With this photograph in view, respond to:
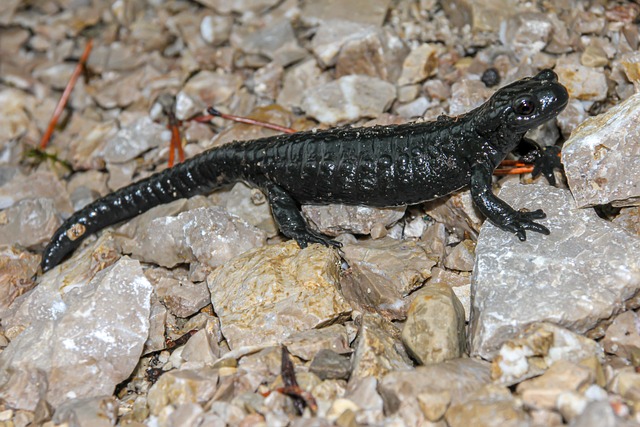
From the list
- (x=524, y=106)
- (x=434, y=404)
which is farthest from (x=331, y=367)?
(x=524, y=106)

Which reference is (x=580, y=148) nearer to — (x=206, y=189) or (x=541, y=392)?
(x=541, y=392)

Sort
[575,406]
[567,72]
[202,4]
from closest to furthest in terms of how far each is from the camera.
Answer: [575,406] → [567,72] → [202,4]

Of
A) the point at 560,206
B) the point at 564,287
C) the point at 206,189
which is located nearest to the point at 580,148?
the point at 560,206

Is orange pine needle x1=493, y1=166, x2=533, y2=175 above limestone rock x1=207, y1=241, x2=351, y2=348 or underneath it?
above

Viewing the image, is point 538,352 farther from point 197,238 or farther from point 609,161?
point 197,238

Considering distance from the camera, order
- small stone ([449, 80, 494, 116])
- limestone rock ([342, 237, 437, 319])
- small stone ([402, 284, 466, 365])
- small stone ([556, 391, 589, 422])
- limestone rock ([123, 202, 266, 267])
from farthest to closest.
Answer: small stone ([449, 80, 494, 116]) < limestone rock ([123, 202, 266, 267]) < limestone rock ([342, 237, 437, 319]) < small stone ([402, 284, 466, 365]) < small stone ([556, 391, 589, 422])

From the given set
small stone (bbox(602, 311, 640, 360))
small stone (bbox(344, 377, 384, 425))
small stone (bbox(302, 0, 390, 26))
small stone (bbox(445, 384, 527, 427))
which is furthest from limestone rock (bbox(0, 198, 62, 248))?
small stone (bbox(602, 311, 640, 360))

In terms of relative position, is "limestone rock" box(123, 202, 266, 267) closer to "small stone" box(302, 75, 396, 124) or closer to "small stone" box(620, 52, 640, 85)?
"small stone" box(302, 75, 396, 124)
